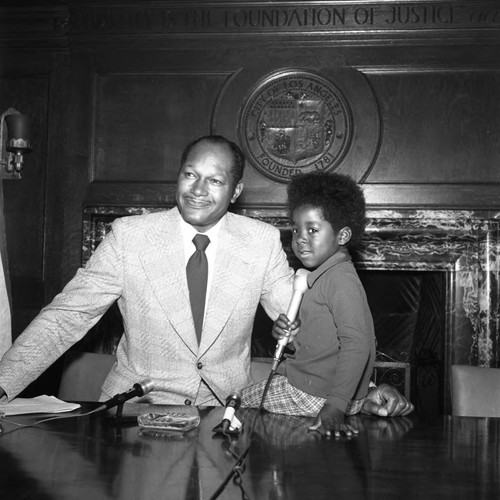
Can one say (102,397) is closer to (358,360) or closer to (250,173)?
(358,360)

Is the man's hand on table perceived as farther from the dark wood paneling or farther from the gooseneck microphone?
the dark wood paneling

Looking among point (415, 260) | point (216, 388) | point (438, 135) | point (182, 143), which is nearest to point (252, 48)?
point (182, 143)

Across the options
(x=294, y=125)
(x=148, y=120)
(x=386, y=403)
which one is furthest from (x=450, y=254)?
(x=386, y=403)

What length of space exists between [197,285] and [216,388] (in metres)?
0.35

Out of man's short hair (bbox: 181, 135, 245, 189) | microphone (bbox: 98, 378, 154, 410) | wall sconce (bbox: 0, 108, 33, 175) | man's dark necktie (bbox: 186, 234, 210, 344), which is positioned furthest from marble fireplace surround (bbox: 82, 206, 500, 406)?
microphone (bbox: 98, 378, 154, 410)

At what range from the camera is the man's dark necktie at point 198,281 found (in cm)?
252

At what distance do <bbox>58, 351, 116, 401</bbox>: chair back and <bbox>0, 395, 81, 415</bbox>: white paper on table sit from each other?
18.5 inches

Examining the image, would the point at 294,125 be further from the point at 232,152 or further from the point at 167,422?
the point at 167,422

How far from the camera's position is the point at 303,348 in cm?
222

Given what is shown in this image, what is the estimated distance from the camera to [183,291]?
2.49 meters

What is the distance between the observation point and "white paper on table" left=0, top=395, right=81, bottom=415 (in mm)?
1848

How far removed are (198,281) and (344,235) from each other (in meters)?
0.51

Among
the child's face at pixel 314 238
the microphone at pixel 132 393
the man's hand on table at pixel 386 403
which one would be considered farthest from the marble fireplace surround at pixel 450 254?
the microphone at pixel 132 393

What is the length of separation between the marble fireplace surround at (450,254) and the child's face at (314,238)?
161cm
